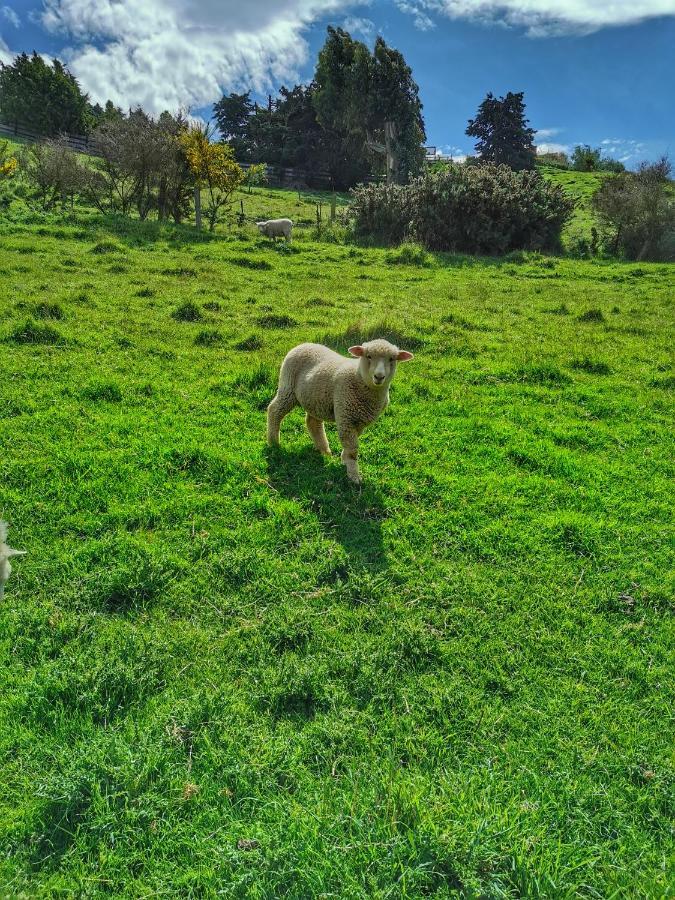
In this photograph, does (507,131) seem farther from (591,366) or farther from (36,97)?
(591,366)

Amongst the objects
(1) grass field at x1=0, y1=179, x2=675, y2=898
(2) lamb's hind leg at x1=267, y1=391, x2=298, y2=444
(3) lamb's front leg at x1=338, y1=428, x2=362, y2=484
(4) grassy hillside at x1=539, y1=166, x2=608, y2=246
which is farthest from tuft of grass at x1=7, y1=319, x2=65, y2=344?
(4) grassy hillside at x1=539, y1=166, x2=608, y2=246

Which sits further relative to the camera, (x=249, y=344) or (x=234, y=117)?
(x=234, y=117)

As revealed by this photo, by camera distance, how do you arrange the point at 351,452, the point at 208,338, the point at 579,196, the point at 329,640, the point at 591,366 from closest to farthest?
the point at 329,640 → the point at 351,452 → the point at 591,366 → the point at 208,338 → the point at 579,196

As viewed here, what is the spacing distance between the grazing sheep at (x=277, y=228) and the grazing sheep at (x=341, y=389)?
19993 mm

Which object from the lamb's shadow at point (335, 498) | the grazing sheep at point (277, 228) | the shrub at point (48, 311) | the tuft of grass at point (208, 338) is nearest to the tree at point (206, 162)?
the grazing sheep at point (277, 228)

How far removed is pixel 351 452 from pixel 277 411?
1093 millimetres

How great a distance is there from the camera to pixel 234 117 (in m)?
59.0

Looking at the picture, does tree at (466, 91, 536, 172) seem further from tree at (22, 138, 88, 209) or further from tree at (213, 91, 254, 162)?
tree at (22, 138, 88, 209)

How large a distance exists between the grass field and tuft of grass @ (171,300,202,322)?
270 centimetres

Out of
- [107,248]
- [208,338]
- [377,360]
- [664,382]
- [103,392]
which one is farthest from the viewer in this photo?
[107,248]

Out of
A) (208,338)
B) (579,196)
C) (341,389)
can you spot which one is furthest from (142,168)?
(579,196)

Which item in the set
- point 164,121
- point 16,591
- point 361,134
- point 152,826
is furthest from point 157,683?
point 361,134

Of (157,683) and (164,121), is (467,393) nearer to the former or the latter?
(157,683)

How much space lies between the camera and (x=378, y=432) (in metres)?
6.55
